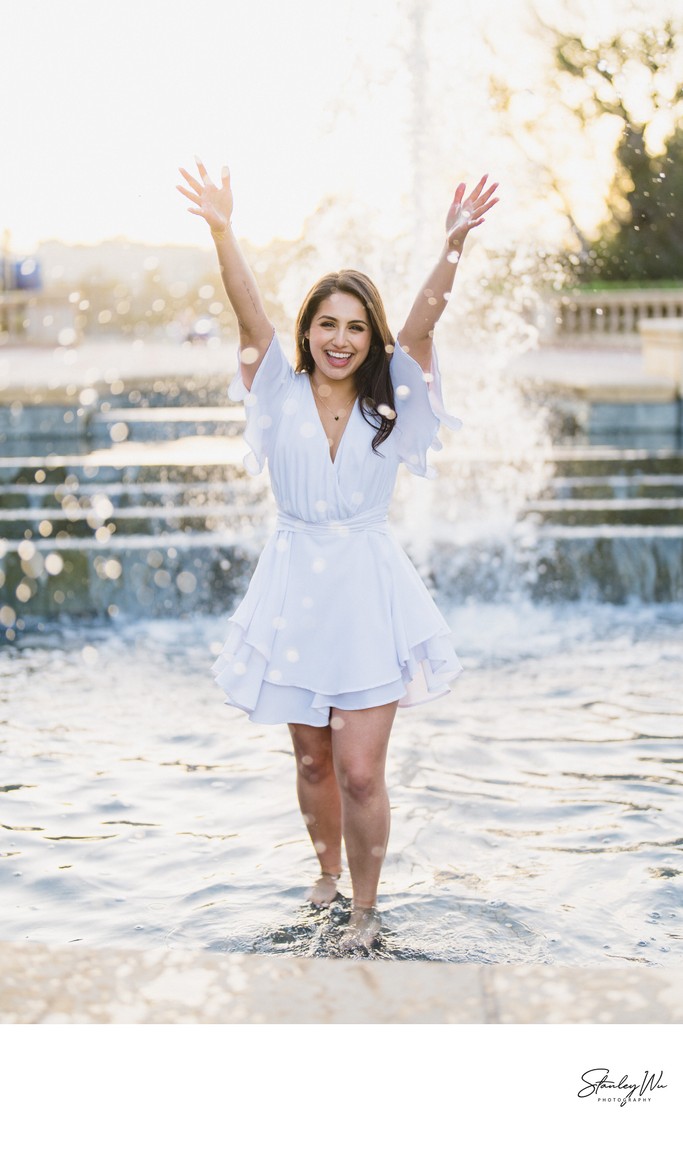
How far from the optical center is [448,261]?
3.31m

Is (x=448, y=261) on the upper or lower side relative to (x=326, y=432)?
A: upper

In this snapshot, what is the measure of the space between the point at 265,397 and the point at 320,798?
1.07 m

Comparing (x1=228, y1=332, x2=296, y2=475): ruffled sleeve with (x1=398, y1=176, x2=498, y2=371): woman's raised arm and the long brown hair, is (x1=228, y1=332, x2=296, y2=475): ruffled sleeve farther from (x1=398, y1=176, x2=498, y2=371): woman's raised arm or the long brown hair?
(x1=398, y1=176, x2=498, y2=371): woman's raised arm

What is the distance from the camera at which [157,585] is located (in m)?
8.08

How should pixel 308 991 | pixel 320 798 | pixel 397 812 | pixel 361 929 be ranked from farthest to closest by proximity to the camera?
pixel 397 812, pixel 320 798, pixel 361 929, pixel 308 991

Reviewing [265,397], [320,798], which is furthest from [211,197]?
[320,798]

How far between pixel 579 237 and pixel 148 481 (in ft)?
63.4

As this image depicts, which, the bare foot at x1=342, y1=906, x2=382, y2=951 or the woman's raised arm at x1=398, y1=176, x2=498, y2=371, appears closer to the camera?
the woman's raised arm at x1=398, y1=176, x2=498, y2=371

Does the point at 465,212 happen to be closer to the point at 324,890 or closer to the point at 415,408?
the point at 415,408

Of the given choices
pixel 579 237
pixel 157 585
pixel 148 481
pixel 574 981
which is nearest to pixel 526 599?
pixel 157 585

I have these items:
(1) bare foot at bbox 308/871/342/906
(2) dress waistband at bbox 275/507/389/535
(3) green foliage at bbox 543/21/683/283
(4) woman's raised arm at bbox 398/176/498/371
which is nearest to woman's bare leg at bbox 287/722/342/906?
(1) bare foot at bbox 308/871/342/906

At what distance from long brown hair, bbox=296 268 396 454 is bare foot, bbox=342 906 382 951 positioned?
1182 mm

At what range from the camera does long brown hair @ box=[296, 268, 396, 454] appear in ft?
11.0
